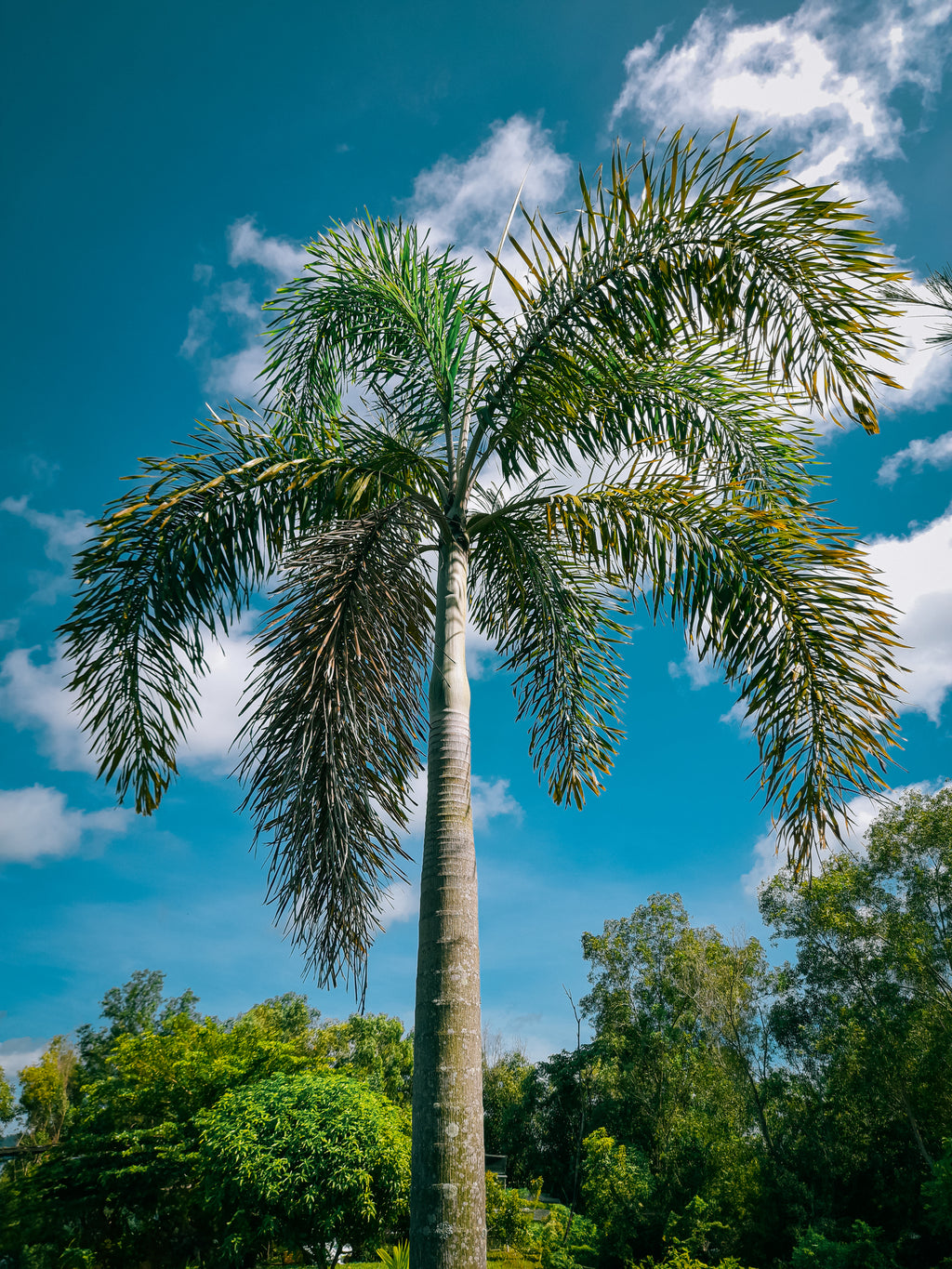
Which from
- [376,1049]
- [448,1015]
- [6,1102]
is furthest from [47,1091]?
[448,1015]

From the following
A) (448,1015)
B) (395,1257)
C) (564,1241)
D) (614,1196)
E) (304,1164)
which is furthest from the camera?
(614,1196)

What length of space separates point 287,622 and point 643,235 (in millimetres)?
3133

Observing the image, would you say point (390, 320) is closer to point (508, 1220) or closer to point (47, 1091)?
point (508, 1220)

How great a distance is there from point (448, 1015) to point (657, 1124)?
2676 centimetres

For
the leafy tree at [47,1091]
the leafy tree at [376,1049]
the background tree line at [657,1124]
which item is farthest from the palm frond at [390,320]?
the leafy tree at [47,1091]

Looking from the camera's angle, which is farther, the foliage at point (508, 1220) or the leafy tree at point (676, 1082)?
the leafy tree at point (676, 1082)

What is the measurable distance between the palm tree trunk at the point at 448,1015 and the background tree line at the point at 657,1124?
27.8ft

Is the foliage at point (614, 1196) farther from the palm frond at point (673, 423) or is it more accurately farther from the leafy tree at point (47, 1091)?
the leafy tree at point (47, 1091)

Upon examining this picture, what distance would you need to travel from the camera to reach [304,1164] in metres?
12.7

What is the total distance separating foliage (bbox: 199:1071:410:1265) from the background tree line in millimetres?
41

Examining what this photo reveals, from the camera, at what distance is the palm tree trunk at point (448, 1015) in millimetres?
3115

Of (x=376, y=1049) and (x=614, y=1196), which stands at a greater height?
(x=376, y=1049)

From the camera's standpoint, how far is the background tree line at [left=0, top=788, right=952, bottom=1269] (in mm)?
13492

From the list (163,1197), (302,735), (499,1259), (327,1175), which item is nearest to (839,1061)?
(499,1259)
